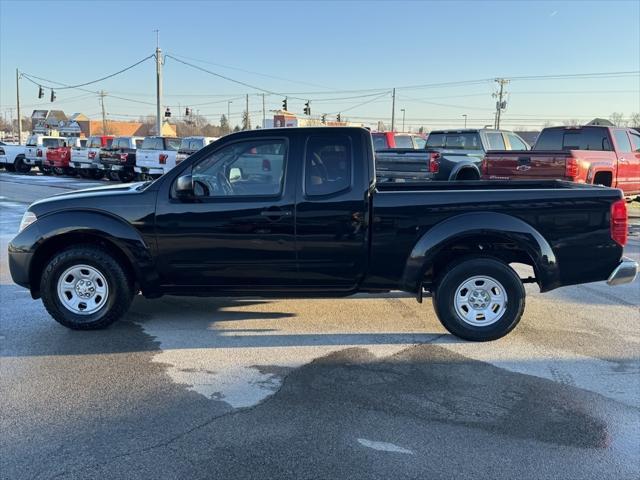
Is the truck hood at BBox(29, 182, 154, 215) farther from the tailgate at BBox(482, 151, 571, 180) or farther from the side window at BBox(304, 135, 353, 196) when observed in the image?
the tailgate at BBox(482, 151, 571, 180)

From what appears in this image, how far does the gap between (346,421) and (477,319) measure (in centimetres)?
196

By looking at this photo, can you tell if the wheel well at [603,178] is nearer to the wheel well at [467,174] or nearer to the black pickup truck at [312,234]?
the wheel well at [467,174]

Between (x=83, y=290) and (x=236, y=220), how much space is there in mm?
1610

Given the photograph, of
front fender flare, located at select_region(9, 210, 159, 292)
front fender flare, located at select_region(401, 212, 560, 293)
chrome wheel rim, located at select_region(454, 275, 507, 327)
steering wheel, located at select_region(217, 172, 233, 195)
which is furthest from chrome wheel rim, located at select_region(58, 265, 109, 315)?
chrome wheel rim, located at select_region(454, 275, 507, 327)

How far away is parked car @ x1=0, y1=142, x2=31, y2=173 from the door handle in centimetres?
2863

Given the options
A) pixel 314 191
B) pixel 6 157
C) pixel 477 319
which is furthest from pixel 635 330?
pixel 6 157

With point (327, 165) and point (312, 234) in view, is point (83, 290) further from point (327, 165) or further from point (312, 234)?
point (327, 165)

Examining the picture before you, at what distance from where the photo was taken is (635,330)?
5.25 metres

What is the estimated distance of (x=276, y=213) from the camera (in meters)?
4.84

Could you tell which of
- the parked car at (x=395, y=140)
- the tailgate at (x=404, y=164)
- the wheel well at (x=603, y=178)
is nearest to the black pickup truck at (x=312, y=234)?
the tailgate at (x=404, y=164)

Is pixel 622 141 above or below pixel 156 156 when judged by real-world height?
above

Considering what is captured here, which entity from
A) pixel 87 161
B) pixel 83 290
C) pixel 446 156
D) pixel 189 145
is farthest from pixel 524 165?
pixel 87 161

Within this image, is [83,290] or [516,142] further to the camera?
[516,142]

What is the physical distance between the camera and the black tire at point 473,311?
4.84 metres
